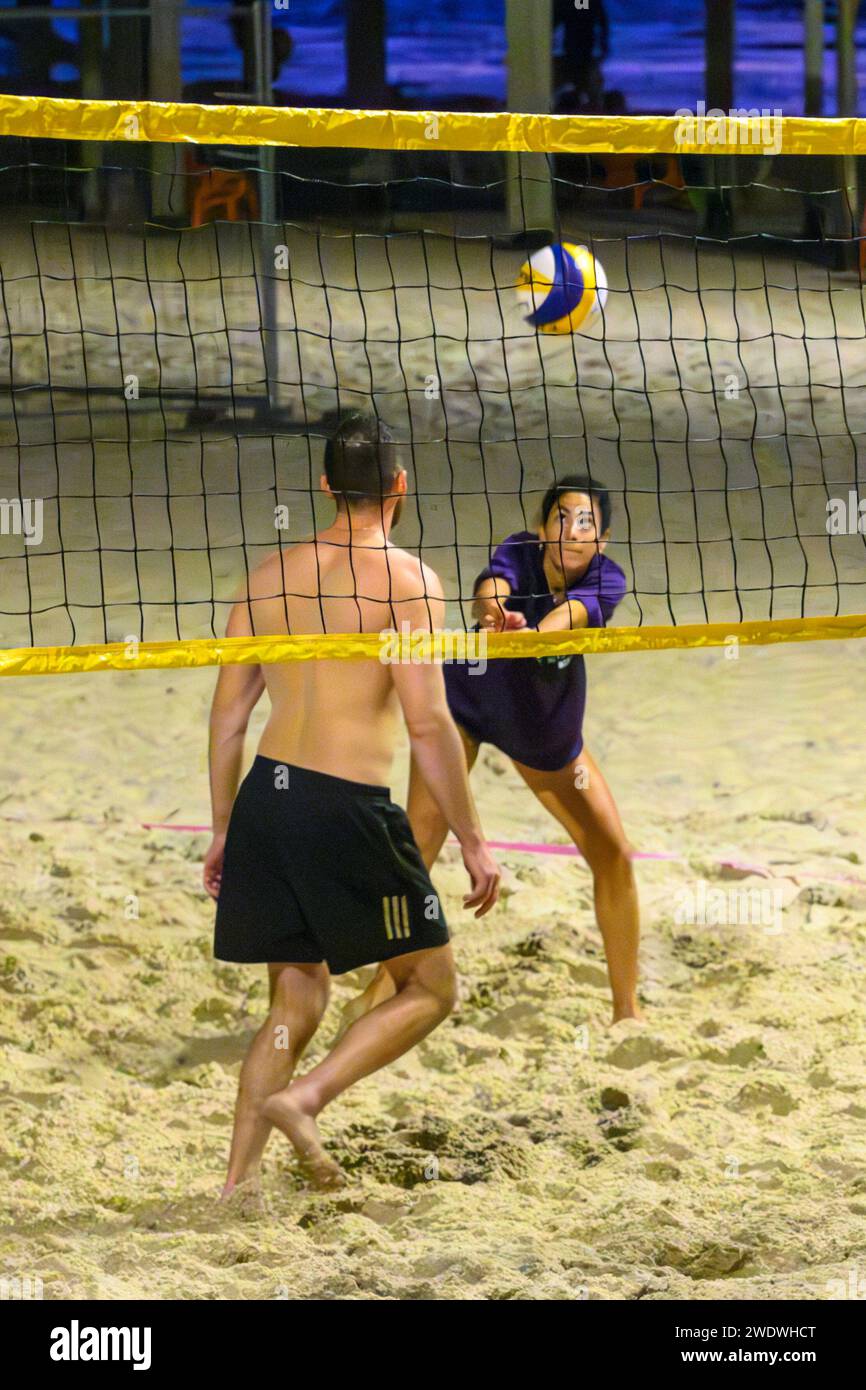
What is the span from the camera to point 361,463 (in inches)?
146

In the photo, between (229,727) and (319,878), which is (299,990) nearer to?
(319,878)

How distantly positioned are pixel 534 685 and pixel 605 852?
0.56 metres

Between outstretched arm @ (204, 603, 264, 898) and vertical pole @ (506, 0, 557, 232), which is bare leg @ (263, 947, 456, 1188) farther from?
vertical pole @ (506, 0, 557, 232)

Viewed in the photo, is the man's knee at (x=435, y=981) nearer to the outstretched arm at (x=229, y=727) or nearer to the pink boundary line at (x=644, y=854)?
the outstretched arm at (x=229, y=727)

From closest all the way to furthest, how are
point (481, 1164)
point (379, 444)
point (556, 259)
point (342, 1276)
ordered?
point (342, 1276) < point (379, 444) < point (481, 1164) < point (556, 259)

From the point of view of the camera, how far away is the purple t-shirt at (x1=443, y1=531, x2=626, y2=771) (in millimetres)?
4496

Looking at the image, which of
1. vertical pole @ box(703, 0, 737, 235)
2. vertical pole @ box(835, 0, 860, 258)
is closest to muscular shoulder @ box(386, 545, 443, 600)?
vertical pole @ box(703, 0, 737, 235)

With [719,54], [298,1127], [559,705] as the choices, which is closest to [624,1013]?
[559,705]

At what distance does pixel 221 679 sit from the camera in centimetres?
389

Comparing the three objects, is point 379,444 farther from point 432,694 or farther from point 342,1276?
point 342,1276

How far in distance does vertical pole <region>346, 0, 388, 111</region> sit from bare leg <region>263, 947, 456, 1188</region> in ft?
43.0

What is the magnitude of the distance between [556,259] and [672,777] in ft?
7.24
